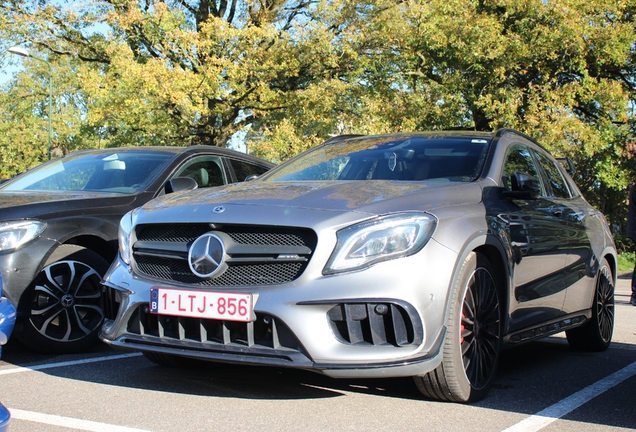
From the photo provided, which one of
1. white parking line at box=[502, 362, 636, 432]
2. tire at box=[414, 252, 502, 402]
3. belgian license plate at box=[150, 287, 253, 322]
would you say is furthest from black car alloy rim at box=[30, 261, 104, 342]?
white parking line at box=[502, 362, 636, 432]

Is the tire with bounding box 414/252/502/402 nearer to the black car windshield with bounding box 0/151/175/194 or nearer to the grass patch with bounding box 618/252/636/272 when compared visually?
the black car windshield with bounding box 0/151/175/194

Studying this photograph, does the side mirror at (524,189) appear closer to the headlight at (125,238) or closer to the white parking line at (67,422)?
the headlight at (125,238)

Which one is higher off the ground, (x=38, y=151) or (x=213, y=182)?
(x=213, y=182)

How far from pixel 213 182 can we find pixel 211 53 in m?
16.5

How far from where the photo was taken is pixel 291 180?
5.08 meters

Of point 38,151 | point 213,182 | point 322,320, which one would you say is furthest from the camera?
point 38,151

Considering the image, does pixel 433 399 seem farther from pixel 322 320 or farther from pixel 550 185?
pixel 550 185

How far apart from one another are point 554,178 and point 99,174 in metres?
3.74

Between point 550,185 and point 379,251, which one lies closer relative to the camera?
point 379,251

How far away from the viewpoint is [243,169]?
765 centimetres

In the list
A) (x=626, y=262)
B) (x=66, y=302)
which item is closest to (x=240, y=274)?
(x=66, y=302)

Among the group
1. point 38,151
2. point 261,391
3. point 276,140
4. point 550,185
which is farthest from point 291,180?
point 38,151

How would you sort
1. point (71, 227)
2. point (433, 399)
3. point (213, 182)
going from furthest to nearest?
point (213, 182) → point (71, 227) → point (433, 399)

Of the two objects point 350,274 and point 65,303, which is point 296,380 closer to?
point 350,274
